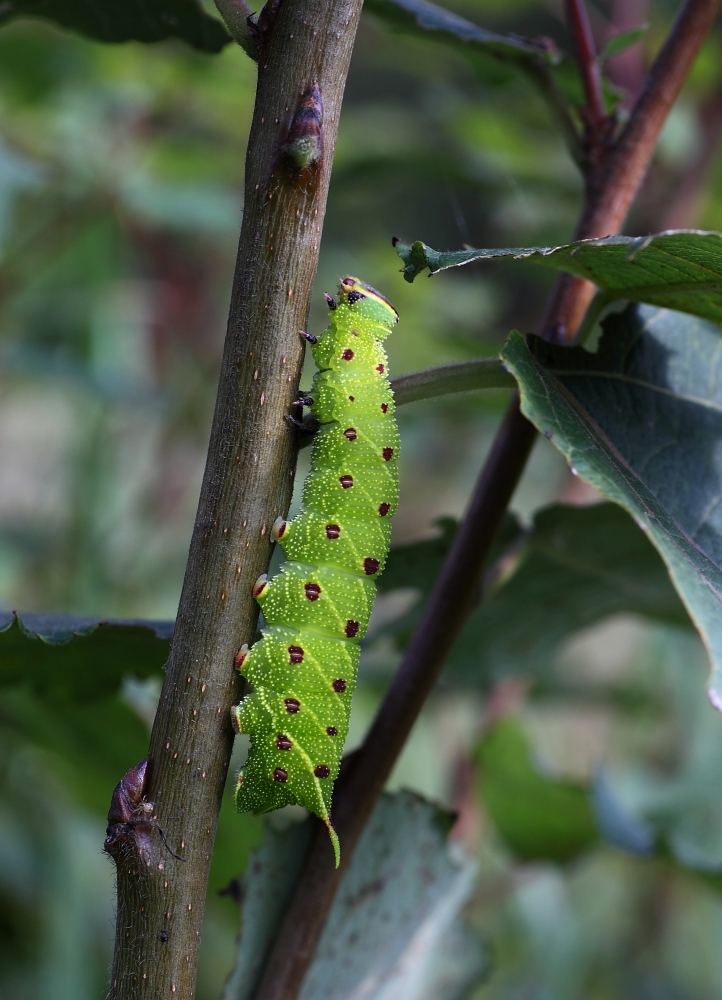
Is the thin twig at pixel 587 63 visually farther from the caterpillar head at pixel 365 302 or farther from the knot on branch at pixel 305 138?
the knot on branch at pixel 305 138

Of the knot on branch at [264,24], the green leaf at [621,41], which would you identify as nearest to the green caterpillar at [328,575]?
the knot on branch at [264,24]

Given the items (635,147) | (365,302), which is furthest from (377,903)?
(635,147)

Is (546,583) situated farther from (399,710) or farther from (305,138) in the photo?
(305,138)

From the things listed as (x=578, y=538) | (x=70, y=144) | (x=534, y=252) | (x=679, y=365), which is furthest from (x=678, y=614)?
(x=70, y=144)

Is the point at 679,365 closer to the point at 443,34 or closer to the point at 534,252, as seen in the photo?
the point at 534,252

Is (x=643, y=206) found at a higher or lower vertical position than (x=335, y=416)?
higher

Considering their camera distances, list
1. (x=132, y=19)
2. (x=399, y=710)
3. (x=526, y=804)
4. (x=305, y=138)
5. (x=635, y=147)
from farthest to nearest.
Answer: (x=526, y=804), (x=132, y=19), (x=635, y=147), (x=399, y=710), (x=305, y=138)
